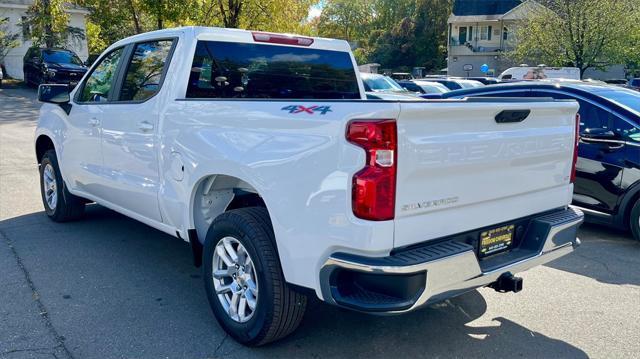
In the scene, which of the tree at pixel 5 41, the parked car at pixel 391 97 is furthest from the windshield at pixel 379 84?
the tree at pixel 5 41

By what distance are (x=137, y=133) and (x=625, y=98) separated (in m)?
5.48

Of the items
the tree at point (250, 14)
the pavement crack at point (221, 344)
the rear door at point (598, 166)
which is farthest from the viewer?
the tree at point (250, 14)

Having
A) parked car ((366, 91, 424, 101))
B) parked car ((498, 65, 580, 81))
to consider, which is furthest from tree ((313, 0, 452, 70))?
parked car ((366, 91, 424, 101))

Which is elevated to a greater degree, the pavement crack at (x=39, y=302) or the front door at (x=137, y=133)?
the front door at (x=137, y=133)

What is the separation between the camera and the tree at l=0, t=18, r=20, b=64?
30.3 m

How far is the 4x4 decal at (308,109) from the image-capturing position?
119 inches

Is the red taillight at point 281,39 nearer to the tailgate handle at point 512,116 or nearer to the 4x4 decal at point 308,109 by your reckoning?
the 4x4 decal at point 308,109

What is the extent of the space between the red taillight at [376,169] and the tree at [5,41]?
33.0 metres

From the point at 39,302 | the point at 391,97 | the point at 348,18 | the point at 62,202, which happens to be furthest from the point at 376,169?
the point at 348,18

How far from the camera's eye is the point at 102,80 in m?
5.41

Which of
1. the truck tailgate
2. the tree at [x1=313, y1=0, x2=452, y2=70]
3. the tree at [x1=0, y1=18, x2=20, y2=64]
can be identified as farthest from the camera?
the tree at [x1=313, y1=0, x2=452, y2=70]

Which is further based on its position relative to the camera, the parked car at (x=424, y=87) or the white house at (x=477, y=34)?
the white house at (x=477, y=34)

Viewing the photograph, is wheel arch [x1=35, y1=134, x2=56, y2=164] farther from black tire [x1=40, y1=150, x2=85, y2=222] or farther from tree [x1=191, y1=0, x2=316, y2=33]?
tree [x1=191, y1=0, x2=316, y2=33]

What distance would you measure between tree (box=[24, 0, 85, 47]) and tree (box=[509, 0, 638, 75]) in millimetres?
24477
